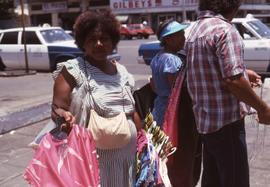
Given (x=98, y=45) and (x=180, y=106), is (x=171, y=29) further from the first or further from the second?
(x=98, y=45)

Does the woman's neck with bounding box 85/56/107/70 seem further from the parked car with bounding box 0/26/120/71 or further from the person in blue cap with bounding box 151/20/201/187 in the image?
the parked car with bounding box 0/26/120/71

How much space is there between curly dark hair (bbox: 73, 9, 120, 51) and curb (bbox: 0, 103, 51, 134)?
484 cm

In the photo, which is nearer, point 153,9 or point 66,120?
point 66,120

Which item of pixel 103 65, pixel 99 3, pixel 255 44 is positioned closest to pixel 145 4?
pixel 99 3

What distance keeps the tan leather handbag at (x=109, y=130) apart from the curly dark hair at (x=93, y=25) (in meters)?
0.42

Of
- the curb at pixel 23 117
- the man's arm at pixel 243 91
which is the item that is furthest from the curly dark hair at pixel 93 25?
the curb at pixel 23 117

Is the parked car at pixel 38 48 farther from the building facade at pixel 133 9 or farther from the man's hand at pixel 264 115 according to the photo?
the building facade at pixel 133 9

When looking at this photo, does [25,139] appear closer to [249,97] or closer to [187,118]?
[187,118]

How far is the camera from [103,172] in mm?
2781

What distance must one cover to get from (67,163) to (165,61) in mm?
1622

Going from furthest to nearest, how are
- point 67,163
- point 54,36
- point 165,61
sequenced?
point 54,36
point 165,61
point 67,163

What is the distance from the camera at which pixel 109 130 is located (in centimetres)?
262

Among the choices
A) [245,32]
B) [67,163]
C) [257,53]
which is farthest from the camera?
[245,32]

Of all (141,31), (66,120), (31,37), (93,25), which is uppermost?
(93,25)
